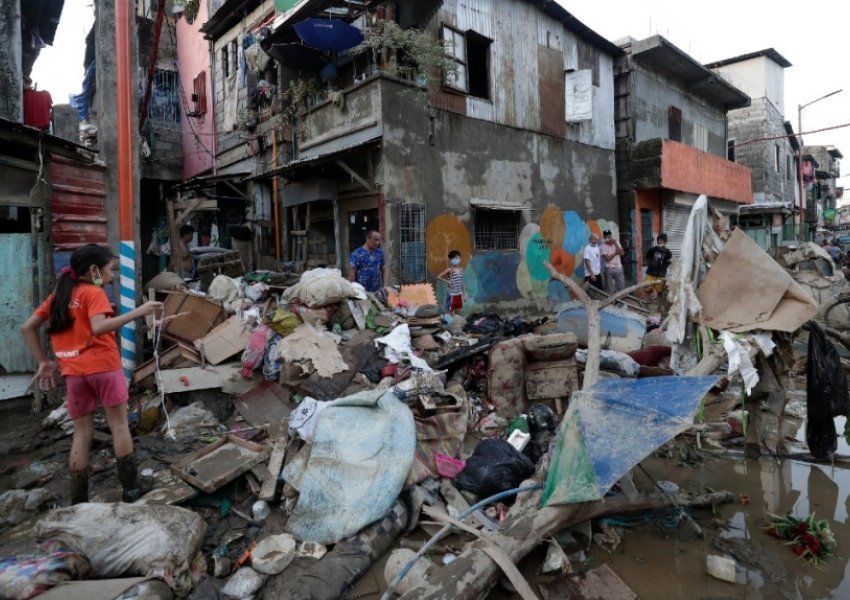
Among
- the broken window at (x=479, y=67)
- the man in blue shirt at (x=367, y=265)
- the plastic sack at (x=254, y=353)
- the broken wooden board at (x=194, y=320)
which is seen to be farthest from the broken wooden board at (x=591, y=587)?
the broken window at (x=479, y=67)

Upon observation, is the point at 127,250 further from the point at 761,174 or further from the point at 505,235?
the point at 761,174

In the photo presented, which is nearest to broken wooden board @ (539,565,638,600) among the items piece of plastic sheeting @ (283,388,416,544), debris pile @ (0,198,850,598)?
debris pile @ (0,198,850,598)

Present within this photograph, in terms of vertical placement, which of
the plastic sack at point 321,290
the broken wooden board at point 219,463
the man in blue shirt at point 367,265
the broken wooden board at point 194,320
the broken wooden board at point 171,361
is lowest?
the broken wooden board at point 219,463

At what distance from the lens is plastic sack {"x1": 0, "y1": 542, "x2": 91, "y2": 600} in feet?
7.51

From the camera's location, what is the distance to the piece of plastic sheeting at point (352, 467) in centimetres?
320

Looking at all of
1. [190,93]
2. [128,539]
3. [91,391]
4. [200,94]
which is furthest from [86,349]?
[190,93]

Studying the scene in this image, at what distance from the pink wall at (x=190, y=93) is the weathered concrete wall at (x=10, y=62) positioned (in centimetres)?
558

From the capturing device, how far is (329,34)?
855 centimetres

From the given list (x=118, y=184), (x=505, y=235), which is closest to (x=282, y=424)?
(x=118, y=184)

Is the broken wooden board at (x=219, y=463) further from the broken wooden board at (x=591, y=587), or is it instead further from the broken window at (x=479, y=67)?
the broken window at (x=479, y=67)

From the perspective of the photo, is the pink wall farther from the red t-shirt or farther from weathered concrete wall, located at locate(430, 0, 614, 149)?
the red t-shirt

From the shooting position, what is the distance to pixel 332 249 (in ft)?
33.2

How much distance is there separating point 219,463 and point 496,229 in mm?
8029

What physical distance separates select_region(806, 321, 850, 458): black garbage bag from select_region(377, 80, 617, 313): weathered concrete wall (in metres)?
5.85
